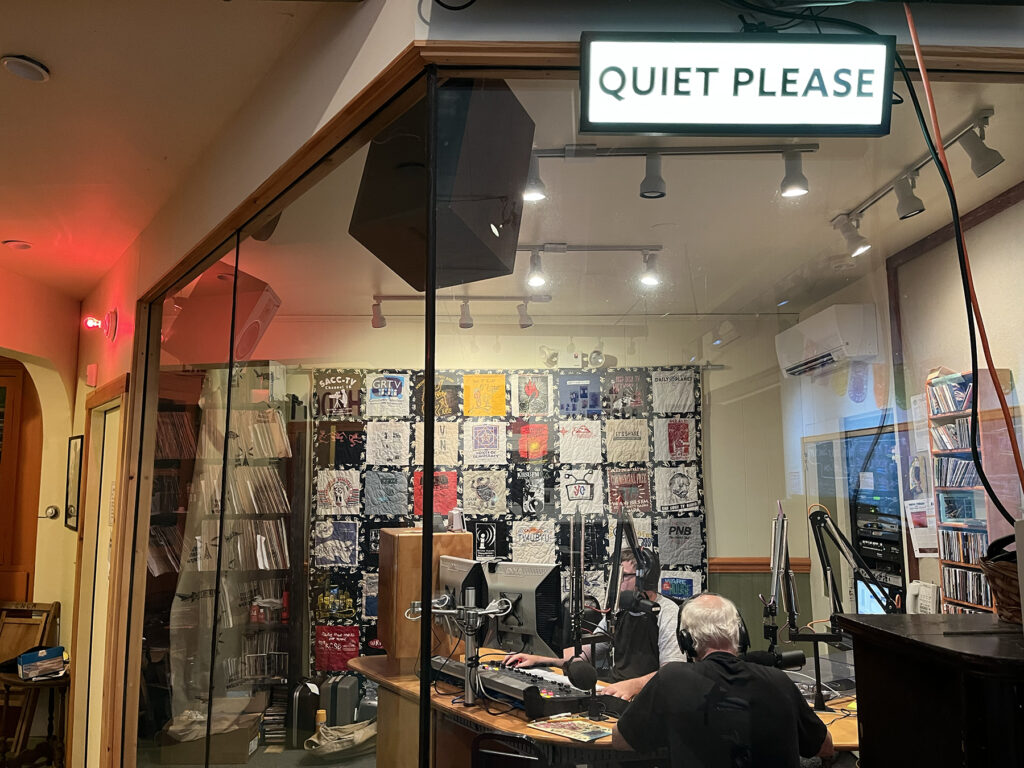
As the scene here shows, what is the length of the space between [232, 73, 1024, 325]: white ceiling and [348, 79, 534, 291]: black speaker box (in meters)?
0.03

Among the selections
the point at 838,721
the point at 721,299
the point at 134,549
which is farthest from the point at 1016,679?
the point at 134,549

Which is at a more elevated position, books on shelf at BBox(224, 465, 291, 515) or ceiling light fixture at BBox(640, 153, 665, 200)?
ceiling light fixture at BBox(640, 153, 665, 200)

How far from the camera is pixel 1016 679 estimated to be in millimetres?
1029

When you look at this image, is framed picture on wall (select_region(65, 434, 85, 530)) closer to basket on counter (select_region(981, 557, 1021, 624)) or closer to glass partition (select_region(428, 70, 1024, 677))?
glass partition (select_region(428, 70, 1024, 677))

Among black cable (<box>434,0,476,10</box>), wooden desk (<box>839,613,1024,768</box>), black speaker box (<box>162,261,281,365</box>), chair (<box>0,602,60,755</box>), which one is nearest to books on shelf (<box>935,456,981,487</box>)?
wooden desk (<box>839,613,1024,768</box>)

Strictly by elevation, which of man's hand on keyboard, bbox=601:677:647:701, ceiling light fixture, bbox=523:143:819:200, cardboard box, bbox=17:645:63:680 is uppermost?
ceiling light fixture, bbox=523:143:819:200

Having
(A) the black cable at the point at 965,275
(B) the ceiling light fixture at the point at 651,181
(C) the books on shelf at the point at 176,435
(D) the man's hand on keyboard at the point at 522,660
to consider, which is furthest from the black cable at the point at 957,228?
(C) the books on shelf at the point at 176,435

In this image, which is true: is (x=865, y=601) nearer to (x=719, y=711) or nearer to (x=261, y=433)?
(x=719, y=711)

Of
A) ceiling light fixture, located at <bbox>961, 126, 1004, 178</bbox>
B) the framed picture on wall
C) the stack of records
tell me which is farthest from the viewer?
the framed picture on wall

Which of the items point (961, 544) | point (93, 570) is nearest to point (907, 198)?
point (961, 544)

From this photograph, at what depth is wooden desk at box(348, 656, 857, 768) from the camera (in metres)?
1.51

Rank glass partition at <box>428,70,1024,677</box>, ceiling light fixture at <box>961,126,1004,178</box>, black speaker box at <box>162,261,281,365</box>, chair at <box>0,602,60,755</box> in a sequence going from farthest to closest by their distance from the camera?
chair at <box>0,602,60,755</box>, black speaker box at <box>162,261,281,365</box>, ceiling light fixture at <box>961,126,1004,178</box>, glass partition at <box>428,70,1024,677</box>

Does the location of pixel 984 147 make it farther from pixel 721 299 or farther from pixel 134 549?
pixel 134 549

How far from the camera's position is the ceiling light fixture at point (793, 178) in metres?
1.66
